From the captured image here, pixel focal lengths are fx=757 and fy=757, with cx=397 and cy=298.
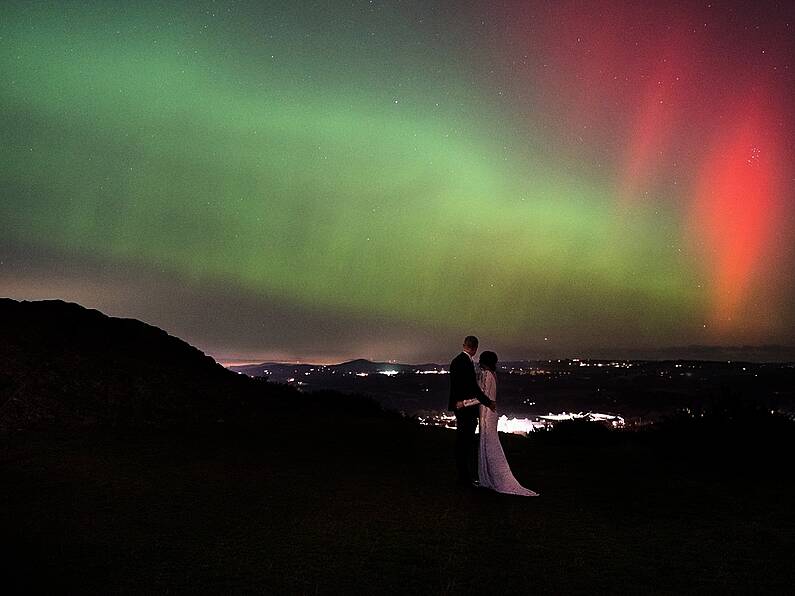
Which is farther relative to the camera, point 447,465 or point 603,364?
point 603,364

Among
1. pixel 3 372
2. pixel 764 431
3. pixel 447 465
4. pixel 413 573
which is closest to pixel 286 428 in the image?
pixel 447 465

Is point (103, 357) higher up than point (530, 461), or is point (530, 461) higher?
point (103, 357)

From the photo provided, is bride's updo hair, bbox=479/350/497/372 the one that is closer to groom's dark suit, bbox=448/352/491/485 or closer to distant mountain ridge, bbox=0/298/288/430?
groom's dark suit, bbox=448/352/491/485

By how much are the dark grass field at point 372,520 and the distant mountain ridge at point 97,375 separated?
6.24 feet

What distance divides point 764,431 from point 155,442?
13334 mm

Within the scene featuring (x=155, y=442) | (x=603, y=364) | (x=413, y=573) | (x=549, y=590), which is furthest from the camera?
(x=603, y=364)

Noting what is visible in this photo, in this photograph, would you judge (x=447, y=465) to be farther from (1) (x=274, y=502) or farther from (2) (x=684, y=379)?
(2) (x=684, y=379)

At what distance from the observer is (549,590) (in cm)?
665

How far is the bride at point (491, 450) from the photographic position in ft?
38.2

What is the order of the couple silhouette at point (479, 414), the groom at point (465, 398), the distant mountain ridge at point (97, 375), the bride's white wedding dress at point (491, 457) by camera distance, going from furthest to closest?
the distant mountain ridge at point (97, 375) < the groom at point (465, 398) < the couple silhouette at point (479, 414) < the bride's white wedding dress at point (491, 457)

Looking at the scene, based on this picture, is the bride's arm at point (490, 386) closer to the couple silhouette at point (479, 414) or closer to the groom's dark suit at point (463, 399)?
the couple silhouette at point (479, 414)

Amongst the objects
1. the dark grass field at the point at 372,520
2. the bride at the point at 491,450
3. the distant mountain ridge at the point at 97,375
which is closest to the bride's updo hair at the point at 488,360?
the bride at the point at 491,450

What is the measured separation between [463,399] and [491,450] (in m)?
0.91

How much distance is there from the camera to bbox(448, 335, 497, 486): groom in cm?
1193
